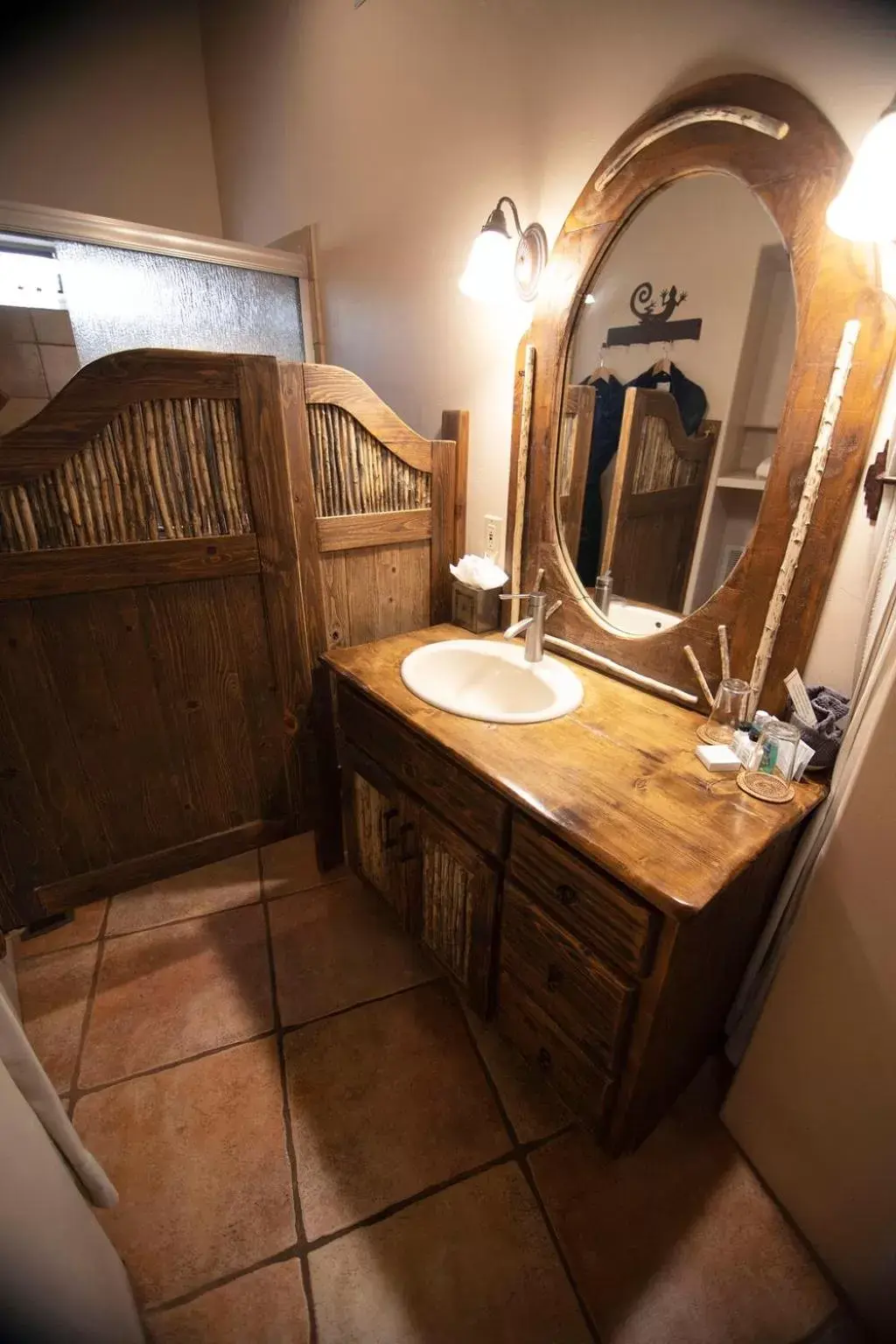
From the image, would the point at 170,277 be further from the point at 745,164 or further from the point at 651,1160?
the point at 651,1160

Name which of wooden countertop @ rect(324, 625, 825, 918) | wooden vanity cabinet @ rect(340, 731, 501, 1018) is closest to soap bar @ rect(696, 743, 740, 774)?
wooden countertop @ rect(324, 625, 825, 918)

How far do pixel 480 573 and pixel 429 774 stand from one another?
25.9 inches

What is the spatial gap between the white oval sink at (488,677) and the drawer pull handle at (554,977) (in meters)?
0.53

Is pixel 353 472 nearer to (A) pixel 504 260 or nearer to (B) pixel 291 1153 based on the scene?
(A) pixel 504 260

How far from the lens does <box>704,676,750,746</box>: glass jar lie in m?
1.04

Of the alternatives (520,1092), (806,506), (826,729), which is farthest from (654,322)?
(520,1092)

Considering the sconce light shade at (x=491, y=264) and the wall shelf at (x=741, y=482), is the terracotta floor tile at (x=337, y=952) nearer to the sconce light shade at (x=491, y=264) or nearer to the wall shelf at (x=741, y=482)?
the wall shelf at (x=741, y=482)

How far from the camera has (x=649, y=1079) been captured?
97 centimetres

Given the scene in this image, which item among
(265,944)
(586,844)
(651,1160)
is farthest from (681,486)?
(265,944)

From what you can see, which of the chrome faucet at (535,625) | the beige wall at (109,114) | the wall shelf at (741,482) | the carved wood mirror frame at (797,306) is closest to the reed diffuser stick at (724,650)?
the carved wood mirror frame at (797,306)

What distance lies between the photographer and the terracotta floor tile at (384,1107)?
3.53ft

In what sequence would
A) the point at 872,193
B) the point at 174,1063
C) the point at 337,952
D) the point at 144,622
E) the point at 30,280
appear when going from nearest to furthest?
the point at 872,193 < the point at 174,1063 < the point at 144,622 < the point at 337,952 < the point at 30,280

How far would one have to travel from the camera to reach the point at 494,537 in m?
1.61

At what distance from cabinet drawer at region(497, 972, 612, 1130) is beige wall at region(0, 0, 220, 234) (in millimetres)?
3654
